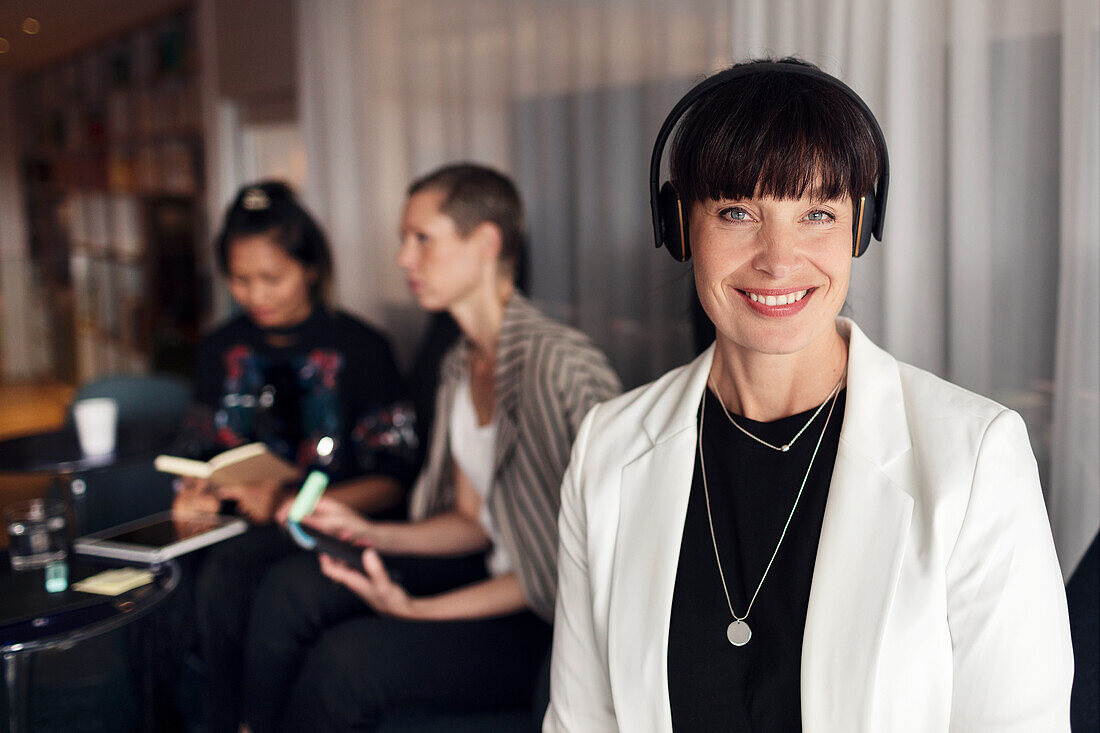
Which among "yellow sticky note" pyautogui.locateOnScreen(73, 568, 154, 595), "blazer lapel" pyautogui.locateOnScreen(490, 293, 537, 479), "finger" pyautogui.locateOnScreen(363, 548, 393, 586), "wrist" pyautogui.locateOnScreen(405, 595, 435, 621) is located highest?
"blazer lapel" pyautogui.locateOnScreen(490, 293, 537, 479)

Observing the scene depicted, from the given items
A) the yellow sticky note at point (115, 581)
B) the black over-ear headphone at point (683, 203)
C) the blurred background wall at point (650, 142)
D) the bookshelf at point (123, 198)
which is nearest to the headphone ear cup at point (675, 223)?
the black over-ear headphone at point (683, 203)

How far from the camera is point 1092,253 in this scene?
1428mm

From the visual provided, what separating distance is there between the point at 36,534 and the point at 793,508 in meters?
1.50

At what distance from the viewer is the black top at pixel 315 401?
2.59 metres

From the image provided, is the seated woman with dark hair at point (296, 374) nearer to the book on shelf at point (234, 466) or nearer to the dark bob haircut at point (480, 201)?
the book on shelf at point (234, 466)

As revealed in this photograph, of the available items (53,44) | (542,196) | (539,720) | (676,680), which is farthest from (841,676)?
(53,44)

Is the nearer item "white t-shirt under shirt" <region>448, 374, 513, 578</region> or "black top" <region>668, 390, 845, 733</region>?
"black top" <region>668, 390, 845, 733</region>

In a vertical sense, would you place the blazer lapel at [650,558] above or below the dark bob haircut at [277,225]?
below

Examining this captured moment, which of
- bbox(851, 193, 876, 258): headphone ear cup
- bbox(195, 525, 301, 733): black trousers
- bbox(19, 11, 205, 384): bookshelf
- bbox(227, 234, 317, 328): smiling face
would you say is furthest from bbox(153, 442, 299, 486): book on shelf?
bbox(19, 11, 205, 384): bookshelf

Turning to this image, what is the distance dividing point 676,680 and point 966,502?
1.36 ft

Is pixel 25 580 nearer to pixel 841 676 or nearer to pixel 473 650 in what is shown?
pixel 473 650

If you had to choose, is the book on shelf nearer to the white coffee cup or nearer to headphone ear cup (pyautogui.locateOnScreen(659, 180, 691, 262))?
the white coffee cup

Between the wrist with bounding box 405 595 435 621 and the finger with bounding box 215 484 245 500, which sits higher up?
the finger with bounding box 215 484 245 500

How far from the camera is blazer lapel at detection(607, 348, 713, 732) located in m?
1.15
